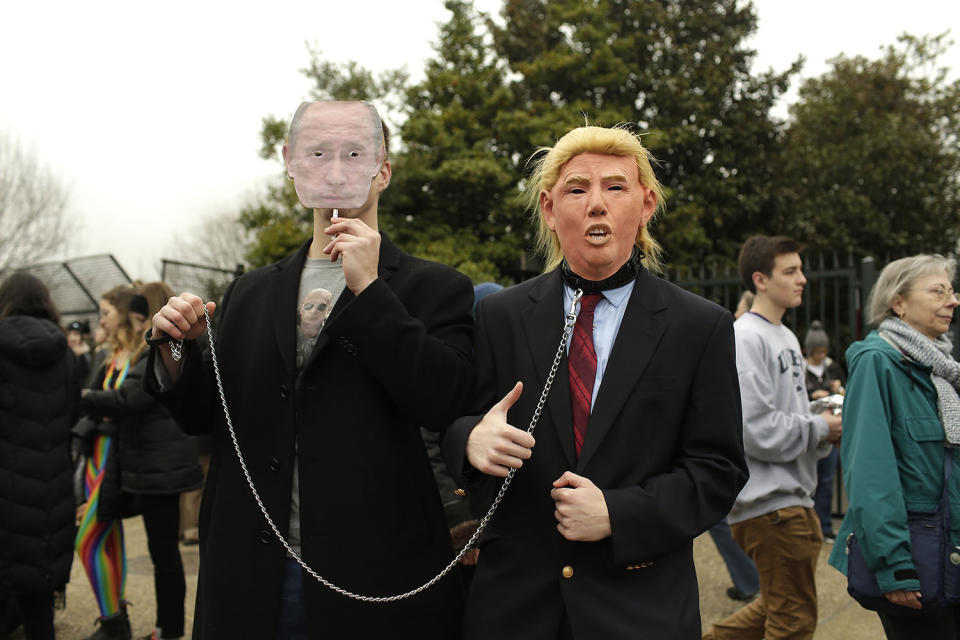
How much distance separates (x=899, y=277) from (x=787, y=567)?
4.65 ft

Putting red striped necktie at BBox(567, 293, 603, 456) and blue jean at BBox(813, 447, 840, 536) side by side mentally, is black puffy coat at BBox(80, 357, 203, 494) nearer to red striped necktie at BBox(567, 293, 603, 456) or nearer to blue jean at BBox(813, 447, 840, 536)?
red striped necktie at BBox(567, 293, 603, 456)

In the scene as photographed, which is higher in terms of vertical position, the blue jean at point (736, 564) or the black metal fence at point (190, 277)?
the black metal fence at point (190, 277)

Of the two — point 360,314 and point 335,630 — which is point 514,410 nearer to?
point 360,314

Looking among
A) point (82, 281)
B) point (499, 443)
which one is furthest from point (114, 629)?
point (82, 281)

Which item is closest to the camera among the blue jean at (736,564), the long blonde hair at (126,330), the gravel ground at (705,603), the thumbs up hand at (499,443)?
the thumbs up hand at (499,443)

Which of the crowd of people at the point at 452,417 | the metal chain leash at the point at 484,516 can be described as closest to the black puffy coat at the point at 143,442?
the crowd of people at the point at 452,417

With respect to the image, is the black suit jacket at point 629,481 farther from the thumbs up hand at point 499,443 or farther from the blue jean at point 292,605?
the blue jean at point 292,605

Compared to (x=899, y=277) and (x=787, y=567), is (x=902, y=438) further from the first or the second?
(x=787, y=567)

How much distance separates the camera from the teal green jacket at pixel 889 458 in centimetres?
271

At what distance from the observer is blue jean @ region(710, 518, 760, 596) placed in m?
5.21

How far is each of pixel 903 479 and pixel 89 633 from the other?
482 centimetres

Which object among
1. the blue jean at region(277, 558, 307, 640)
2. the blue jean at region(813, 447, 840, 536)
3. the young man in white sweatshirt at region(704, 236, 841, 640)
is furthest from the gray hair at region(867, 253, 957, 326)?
the blue jean at region(813, 447, 840, 536)

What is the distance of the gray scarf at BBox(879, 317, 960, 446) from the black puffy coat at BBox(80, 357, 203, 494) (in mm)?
3601

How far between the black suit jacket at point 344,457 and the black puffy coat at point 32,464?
7.70 ft
